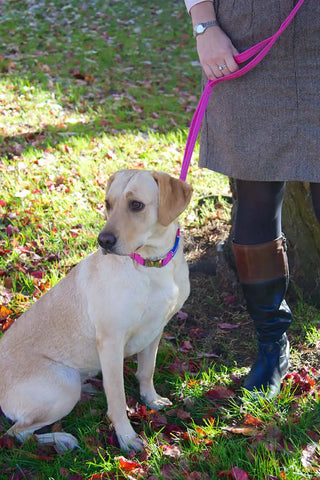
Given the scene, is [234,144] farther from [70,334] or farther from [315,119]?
[70,334]

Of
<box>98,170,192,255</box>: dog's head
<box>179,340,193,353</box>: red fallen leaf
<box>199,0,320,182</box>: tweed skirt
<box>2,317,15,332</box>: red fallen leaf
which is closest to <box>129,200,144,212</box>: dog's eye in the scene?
<box>98,170,192,255</box>: dog's head

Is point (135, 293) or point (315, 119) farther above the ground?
point (315, 119)

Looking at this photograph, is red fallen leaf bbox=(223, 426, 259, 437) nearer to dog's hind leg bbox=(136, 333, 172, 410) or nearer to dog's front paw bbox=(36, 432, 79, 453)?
dog's hind leg bbox=(136, 333, 172, 410)

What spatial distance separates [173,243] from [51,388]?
97 centimetres

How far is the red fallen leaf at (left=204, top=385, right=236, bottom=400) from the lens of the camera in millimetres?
2848

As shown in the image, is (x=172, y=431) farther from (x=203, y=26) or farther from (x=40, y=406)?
(x=203, y=26)

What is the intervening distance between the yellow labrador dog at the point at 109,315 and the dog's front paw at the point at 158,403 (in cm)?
1

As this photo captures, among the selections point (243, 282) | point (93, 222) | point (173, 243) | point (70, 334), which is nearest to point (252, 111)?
point (173, 243)

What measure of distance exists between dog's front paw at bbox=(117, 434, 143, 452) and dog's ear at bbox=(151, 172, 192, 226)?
1.09 metres

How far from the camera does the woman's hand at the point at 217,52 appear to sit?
2314 mm

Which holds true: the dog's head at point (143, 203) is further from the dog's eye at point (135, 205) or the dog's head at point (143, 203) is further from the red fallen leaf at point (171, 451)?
the red fallen leaf at point (171, 451)

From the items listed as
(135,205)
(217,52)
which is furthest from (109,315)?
(217,52)

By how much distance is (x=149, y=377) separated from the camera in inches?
→ 116

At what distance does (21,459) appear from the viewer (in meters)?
2.54
